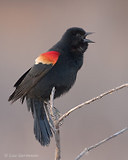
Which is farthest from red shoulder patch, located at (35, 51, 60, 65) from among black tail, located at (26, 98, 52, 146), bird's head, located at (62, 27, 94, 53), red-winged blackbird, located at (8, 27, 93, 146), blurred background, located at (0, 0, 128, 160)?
blurred background, located at (0, 0, 128, 160)

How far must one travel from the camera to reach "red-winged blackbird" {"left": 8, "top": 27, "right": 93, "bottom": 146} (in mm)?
2846

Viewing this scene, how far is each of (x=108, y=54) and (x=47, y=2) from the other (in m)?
1.00

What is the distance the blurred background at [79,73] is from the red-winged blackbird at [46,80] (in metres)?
1.09

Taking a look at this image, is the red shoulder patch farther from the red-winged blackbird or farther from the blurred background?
the blurred background

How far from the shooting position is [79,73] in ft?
15.3

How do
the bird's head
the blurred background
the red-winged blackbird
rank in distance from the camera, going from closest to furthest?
the red-winged blackbird, the bird's head, the blurred background

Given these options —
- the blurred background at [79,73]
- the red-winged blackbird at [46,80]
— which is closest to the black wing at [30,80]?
the red-winged blackbird at [46,80]

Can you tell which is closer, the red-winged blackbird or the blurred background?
the red-winged blackbird

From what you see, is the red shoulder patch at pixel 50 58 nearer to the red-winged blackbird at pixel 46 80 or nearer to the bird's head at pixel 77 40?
the red-winged blackbird at pixel 46 80

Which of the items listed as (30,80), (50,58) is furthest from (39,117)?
→ (50,58)

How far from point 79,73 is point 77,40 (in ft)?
5.42

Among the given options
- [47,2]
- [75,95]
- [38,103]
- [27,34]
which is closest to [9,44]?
[27,34]

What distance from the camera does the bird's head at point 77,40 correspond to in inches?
118

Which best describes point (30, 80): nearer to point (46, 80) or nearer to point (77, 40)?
point (46, 80)
